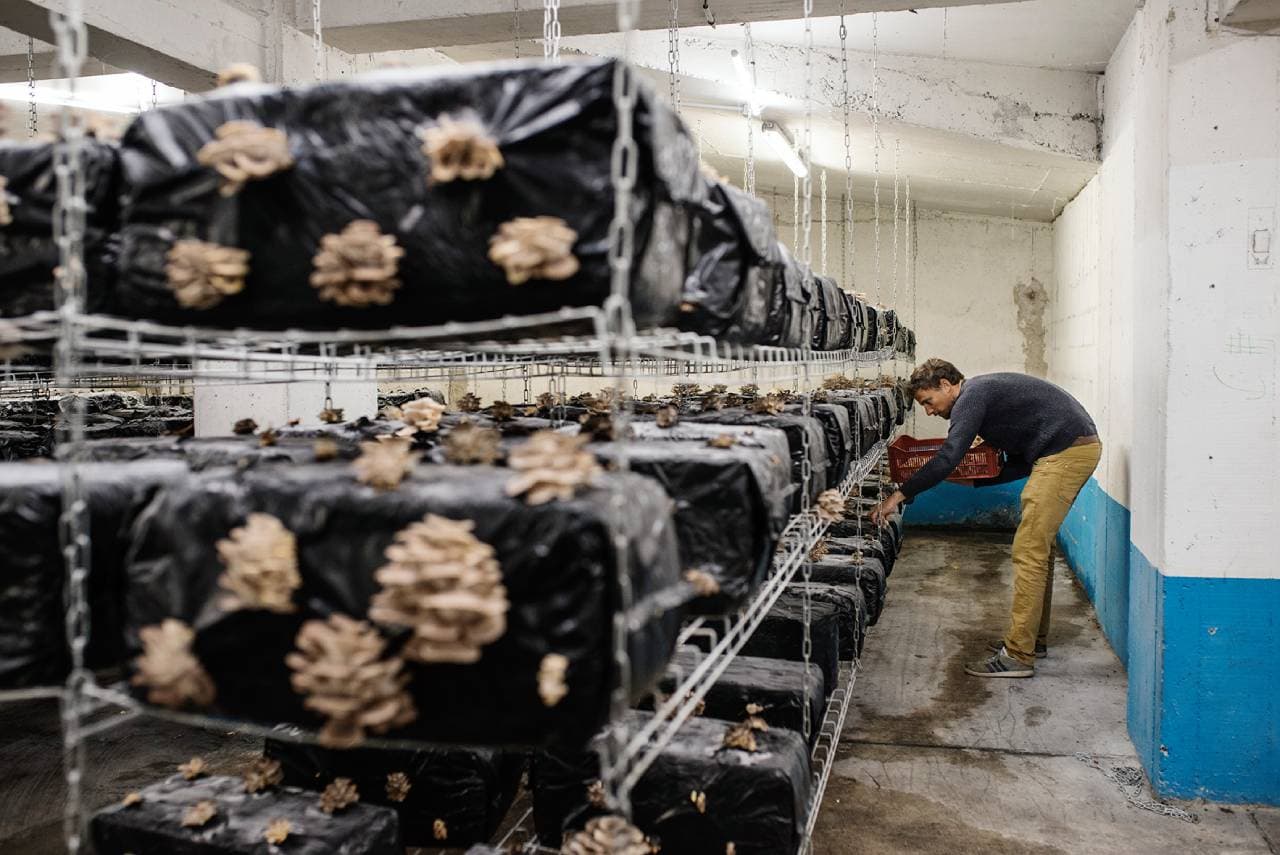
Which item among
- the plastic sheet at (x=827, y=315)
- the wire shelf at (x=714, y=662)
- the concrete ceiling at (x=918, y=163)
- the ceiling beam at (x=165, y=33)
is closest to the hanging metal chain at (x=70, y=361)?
the wire shelf at (x=714, y=662)

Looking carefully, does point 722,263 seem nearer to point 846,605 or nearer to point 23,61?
point 846,605

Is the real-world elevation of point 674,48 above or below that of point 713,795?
above

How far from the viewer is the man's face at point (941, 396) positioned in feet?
18.3

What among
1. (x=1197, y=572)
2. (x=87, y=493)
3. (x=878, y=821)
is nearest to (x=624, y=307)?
(x=87, y=493)

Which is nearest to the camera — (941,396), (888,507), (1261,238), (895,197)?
(1261,238)

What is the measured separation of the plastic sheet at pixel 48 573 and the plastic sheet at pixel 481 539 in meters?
0.23

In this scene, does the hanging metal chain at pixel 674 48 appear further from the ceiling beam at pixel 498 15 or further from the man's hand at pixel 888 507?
the man's hand at pixel 888 507

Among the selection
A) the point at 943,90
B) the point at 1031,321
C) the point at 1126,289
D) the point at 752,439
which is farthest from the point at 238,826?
the point at 1031,321

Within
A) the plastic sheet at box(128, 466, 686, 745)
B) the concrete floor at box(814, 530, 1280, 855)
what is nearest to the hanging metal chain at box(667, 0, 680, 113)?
the plastic sheet at box(128, 466, 686, 745)

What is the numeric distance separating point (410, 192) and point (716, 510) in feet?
3.13

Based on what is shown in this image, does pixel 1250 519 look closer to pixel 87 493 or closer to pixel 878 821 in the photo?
pixel 878 821

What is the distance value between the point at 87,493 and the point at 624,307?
1.11m

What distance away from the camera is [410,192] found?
1.52 meters

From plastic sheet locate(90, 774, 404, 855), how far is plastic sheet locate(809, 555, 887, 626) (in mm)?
2941
